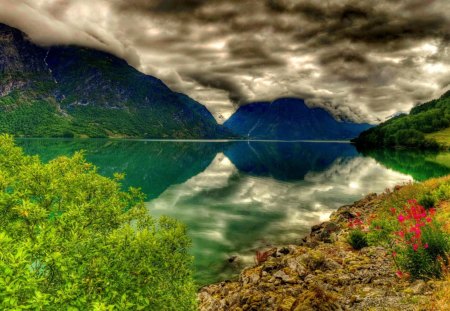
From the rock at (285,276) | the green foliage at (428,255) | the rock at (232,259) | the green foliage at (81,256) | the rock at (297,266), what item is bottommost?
the rock at (232,259)

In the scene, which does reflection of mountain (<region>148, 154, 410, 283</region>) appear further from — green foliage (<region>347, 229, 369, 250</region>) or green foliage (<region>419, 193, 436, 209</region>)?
green foliage (<region>419, 193, 436, 209</region>)

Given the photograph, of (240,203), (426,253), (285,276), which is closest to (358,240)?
(285,276)

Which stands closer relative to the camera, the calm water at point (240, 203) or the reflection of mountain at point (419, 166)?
the calm water at point (240, 203)

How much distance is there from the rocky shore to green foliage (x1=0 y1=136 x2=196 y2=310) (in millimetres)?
5780

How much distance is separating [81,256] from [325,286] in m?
13.6

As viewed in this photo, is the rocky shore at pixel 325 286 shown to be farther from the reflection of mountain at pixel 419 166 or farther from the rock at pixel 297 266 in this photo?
the reflection of mountain at pixel 419 166

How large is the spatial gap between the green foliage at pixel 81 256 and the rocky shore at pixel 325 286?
5.78m

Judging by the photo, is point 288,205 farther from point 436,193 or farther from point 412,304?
point 412,304

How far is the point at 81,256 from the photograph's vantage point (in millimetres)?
10680

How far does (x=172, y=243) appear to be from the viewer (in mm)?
15555

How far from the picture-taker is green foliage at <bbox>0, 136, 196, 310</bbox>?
8773 millimetres

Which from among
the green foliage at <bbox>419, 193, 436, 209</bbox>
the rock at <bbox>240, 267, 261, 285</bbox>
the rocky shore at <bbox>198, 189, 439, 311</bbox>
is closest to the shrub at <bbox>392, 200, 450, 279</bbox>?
the rocky shore at <bbox>198, 189, 439, 311</bbox>

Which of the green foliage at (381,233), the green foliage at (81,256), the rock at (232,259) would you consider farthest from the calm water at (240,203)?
the green foliage at (81,256)

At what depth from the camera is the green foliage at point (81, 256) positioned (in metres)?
8.77
